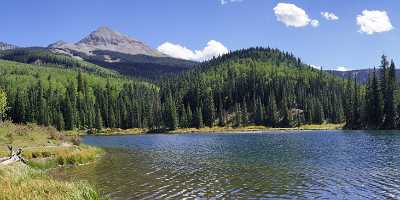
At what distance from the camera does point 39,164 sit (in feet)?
173

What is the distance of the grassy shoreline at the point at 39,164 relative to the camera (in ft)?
84.0

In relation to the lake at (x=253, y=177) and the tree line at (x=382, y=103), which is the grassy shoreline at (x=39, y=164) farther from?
the tree line at (x=382, y=103)

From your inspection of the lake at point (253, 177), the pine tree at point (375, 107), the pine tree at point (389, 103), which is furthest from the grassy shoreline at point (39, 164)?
the pine tree at point (375, 107)

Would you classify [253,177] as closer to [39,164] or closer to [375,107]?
[39,164]

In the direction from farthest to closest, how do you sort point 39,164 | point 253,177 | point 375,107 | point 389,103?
point 375,107 → point 389,103 → point 39,164 → point 253,177

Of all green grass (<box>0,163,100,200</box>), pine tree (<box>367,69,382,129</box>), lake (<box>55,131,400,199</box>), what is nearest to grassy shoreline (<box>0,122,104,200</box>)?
green grass (<box>0,163,100,200</box>)

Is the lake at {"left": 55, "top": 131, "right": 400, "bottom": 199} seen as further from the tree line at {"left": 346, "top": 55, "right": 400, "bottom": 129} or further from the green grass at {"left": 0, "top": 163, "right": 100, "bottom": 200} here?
the tree line at {"left": 346, "top": 55, "right": 400, "bottom": 129}

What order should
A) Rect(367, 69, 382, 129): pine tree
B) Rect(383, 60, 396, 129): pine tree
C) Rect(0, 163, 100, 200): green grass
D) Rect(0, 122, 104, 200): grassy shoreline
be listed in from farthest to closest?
Rect(367, 69, 382, 129): pine tree
Rect(383, 60, 396, 129): pine tree
Rect(0, 122, 104, 200): grassy shoreline
Rect(0, 163, 100, 200): green grass

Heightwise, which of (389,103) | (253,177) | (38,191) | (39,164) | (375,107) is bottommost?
(253,177)

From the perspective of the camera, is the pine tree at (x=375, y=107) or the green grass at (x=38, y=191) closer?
the green grass at (x=38, y=191)

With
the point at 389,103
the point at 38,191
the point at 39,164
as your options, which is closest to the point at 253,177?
the point at 38,191

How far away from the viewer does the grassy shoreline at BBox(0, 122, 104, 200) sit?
25.6 metres

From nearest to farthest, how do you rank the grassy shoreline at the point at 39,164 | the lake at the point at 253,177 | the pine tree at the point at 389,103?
1. the grassy shoreline at the point at 39,164
2. the lake at the point at 253,177
3. the pine tree at the point at 389,103

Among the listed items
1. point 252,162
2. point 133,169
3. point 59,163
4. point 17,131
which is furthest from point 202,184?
point 17,131
